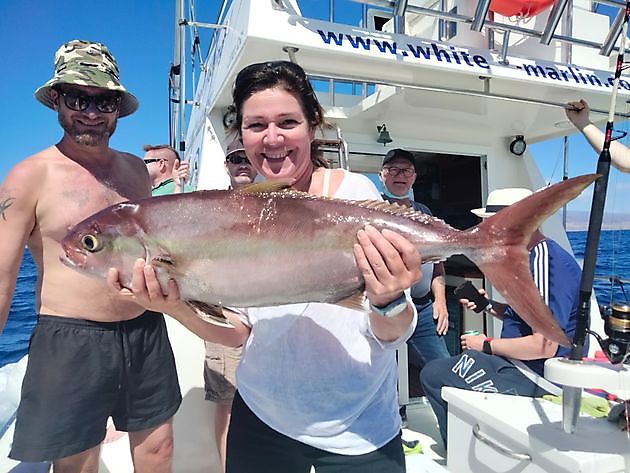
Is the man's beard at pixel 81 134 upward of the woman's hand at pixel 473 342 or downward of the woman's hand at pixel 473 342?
upward

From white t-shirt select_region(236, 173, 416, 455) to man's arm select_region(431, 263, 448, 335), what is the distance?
3.04m

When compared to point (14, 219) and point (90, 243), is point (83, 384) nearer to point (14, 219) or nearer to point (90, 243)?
point (14, 219)

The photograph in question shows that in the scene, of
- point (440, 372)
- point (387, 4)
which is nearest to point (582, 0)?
point (387, 4)

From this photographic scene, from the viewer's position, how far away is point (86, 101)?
91.2 inches

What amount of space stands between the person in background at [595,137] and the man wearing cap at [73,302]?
Answer: 3158mm

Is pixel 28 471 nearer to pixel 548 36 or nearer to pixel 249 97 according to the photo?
pixel 249 97

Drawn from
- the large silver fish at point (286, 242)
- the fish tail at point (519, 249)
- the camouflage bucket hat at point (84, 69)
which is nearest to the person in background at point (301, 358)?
the large silver fish at point (286, 242)

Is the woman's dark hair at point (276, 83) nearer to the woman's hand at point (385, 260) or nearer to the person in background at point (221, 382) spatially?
the woman's hand at point (385, 260)

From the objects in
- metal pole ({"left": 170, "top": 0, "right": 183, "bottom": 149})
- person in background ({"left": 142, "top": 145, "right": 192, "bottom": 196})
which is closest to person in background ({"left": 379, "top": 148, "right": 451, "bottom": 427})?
person in background ({"left": 142, "top": 145, "right": 192, "bottom": 196})

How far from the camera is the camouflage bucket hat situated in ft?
7.43

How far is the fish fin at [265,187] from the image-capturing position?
1.48m

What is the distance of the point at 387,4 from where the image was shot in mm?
3488

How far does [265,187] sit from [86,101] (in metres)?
1.42

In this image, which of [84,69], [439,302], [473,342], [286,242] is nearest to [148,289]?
[286,242]
